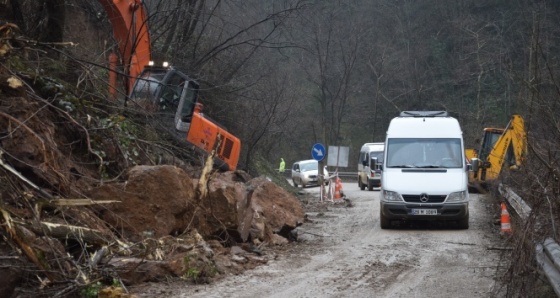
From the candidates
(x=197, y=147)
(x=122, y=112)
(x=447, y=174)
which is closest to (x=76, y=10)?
(x=197, y=147)

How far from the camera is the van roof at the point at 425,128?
1928 cm

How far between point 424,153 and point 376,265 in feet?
22.5

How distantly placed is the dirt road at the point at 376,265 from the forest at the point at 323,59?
7.83 ft

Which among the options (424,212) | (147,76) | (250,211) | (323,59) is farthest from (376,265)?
(323,59)

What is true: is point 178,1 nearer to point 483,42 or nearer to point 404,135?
point 404,135

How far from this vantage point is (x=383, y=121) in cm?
6462

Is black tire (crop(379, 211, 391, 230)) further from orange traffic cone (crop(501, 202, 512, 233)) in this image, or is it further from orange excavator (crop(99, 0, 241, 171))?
orange excavator (crop(99, 0, 241, 171))

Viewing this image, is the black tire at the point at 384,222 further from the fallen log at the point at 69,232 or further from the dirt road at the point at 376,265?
the fallen log at the point at 69,232

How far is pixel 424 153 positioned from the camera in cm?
1905

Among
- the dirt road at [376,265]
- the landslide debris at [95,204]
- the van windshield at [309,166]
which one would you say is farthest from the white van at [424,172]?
the van windshield at [309,166]

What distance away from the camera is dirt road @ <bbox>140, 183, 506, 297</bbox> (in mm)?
10250

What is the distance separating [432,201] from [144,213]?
820 centimetres

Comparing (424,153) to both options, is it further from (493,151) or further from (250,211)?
(493,151)

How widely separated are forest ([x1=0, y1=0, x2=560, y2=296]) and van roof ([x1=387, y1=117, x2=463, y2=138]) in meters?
1.64
